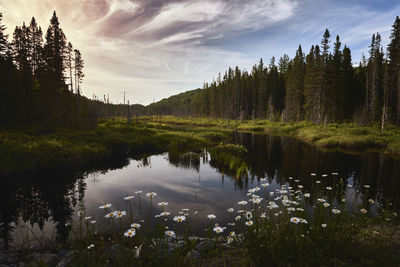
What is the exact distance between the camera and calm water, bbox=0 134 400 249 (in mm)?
8562

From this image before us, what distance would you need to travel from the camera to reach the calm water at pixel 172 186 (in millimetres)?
8562

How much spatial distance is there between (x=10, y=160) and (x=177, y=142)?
17209 mm

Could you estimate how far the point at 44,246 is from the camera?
610cm

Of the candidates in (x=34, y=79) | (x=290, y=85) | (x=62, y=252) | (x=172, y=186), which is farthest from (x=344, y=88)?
(x=34, y=79)

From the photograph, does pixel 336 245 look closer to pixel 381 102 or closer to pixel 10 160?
pixel 10 160

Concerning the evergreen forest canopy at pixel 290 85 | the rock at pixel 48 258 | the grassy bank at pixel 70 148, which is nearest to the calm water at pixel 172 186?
the rock at pixel 48 258

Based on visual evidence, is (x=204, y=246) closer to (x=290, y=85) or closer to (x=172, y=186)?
(x=172, y=186)

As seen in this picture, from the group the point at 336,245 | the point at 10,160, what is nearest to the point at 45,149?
the point at 10,160

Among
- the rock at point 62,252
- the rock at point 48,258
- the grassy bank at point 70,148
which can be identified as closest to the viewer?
the rock at point 48,258

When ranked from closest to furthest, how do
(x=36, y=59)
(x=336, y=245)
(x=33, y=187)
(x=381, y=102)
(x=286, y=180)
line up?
(x=336, y=245)
(x=33, y=187)
(x=286, y=180)
(x=36, y=59)
(x=381, y=102)

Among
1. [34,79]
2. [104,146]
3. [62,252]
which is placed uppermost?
[34,79]

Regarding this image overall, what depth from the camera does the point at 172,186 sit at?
43.4ft

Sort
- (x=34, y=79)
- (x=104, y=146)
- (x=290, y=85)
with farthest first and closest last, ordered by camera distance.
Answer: (x=290, y=85), (x=34, y=79), (x=104, y=146)

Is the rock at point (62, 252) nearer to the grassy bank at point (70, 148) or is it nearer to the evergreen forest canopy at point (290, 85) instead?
the grassy bank at point (70, 148)
